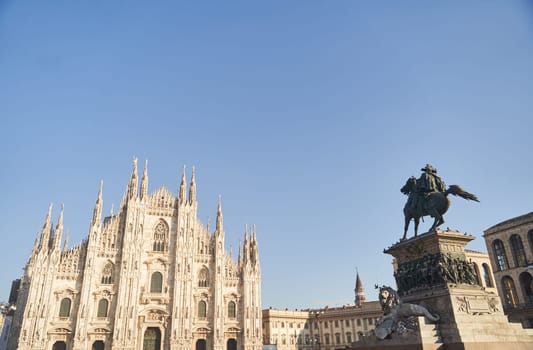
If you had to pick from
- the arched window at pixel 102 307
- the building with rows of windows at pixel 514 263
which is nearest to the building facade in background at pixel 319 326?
the building with rows of windows at pixel 514 263

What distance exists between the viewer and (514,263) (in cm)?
4266

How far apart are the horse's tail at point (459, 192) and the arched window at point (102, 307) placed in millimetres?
36141

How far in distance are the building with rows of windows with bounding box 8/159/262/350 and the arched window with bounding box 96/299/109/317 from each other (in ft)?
0.32

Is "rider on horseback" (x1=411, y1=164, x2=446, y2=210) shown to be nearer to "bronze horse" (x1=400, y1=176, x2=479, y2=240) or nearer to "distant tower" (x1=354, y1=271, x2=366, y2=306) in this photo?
"bronze horse" (x1=400, y1=176, x2=479, y2=240)

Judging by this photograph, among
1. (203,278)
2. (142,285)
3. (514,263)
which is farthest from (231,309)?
(514,263)

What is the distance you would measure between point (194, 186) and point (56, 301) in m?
19.3

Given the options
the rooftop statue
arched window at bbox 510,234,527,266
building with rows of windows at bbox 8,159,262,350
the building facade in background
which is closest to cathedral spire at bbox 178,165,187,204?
building with rows of windows at bbox 8,159,262,350

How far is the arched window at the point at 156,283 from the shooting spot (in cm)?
4372

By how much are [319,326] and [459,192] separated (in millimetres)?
58193

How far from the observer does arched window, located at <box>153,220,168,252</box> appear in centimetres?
4584

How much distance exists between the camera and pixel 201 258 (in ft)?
154

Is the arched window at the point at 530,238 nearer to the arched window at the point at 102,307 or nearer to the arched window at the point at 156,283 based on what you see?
the arched window at the point at 156,283

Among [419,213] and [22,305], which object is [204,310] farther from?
[419,213]

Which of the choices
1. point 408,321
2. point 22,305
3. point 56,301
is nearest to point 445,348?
point 408,321
